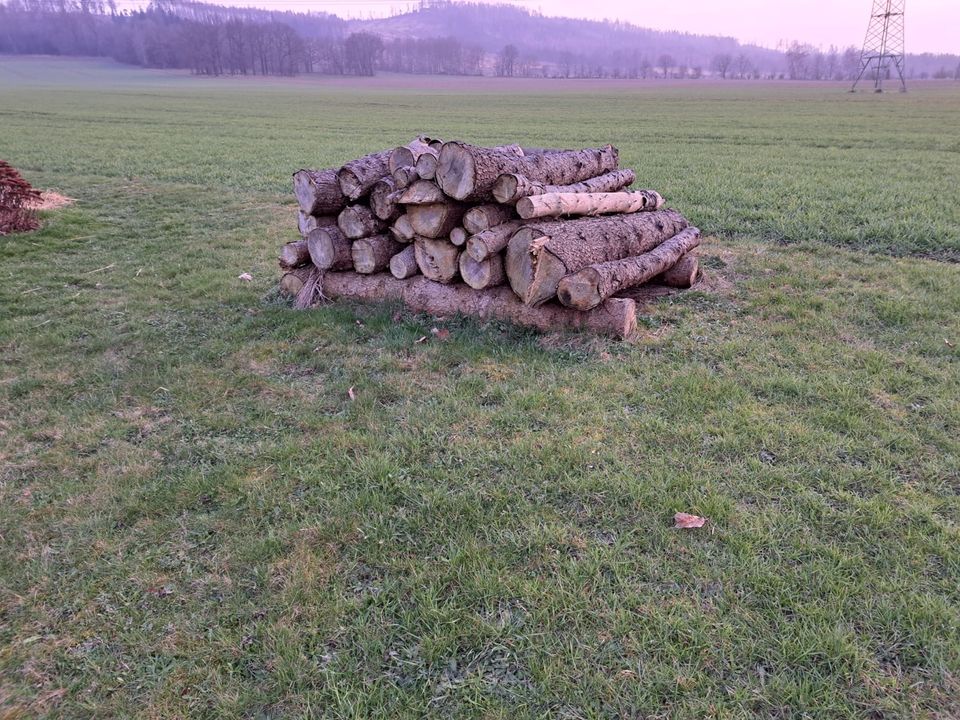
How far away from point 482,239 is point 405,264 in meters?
1.05

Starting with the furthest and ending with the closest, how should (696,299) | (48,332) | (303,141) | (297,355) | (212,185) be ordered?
(303,141) < (212,185) < (696,299) < (48,332) < (297,355)

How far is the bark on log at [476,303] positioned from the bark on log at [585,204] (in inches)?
31.8

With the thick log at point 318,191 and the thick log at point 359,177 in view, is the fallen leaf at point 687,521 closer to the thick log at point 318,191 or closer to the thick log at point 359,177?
the thick log at point 359,177

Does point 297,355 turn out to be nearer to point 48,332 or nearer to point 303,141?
point 48,332

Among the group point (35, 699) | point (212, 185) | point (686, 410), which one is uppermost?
point (212, 185)

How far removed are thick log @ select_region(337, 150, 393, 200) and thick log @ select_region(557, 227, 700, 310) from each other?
7.49 ft

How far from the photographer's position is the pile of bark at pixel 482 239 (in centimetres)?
Answer: 553

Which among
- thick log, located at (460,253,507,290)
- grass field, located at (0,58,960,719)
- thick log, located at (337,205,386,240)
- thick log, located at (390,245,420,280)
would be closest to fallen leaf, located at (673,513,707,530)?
grass field, located at (0,58,960,719)

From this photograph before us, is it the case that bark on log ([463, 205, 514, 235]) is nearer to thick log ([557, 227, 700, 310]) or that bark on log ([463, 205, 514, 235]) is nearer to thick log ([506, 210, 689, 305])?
thick log ([506, 210, 689, 305])

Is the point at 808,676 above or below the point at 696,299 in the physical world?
below

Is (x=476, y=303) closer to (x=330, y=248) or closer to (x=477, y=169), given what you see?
(x=477, y=169)

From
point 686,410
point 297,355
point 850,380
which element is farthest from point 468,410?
point 850,380

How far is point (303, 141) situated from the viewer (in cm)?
2377

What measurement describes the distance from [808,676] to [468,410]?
2573 millimetres
